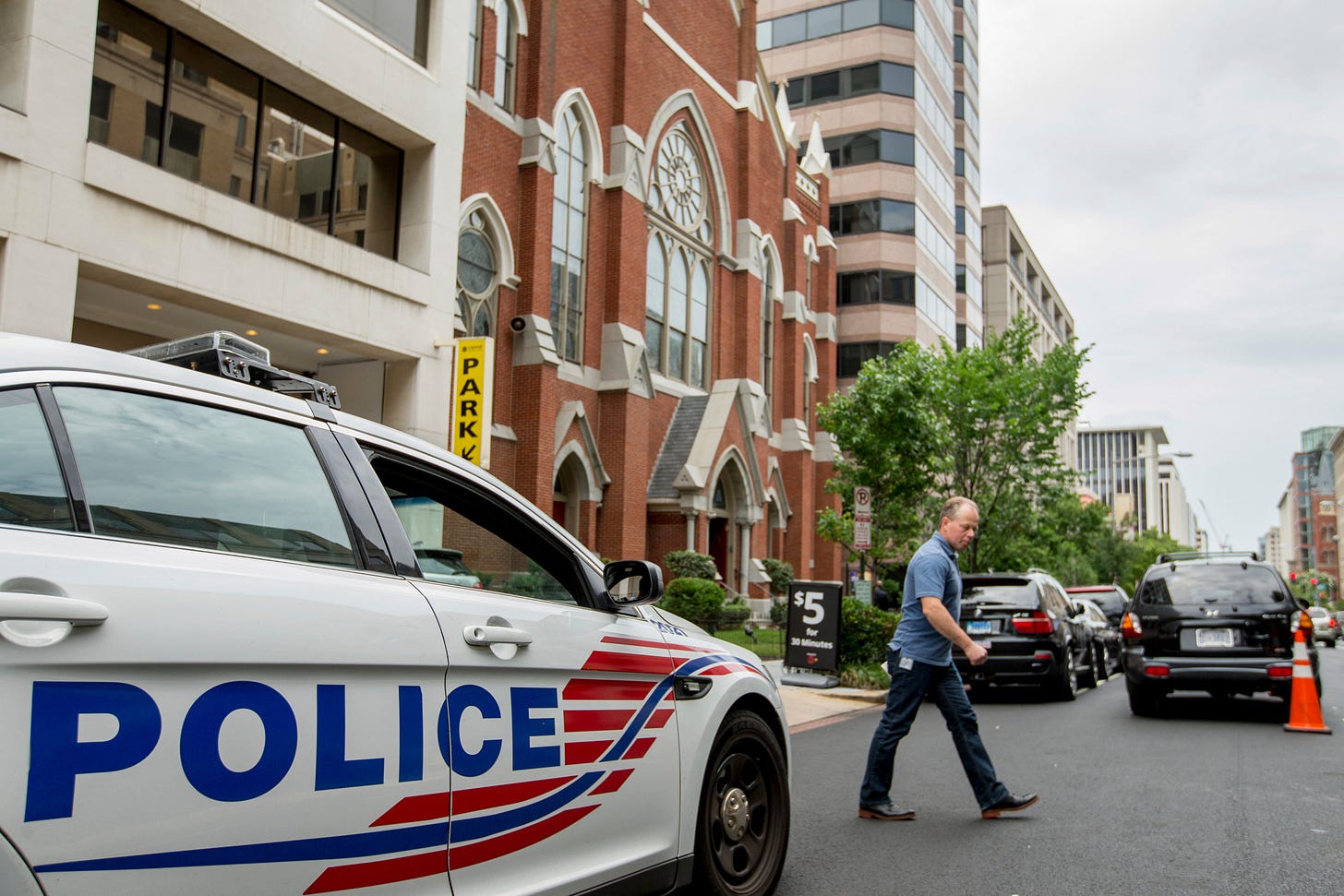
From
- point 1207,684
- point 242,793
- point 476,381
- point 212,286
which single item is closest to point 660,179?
point 476,381

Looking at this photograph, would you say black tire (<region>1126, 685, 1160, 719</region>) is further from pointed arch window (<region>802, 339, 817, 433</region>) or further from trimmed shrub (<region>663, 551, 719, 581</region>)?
pointed arch window (<region>802, 339, 817, 433</region>)

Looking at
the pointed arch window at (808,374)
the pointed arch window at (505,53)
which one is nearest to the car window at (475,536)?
the pointed arch window at (505,53)

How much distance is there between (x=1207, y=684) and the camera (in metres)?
11.3

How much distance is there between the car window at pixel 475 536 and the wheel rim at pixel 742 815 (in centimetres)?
116

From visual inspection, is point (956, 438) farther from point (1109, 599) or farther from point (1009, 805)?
point (1009, 805)

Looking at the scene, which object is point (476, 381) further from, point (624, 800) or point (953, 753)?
point (624, 800)

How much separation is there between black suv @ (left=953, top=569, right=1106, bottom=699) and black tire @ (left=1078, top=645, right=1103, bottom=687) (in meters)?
2.14

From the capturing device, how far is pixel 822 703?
43.6 ft

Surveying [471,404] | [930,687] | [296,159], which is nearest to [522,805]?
[930,687]

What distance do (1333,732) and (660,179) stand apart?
75.8 feet

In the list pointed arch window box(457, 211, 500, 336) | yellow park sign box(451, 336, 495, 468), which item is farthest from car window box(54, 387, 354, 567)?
pointed arch window box(457, 211, 500, 336)

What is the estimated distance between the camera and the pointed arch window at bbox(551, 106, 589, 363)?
26234mm

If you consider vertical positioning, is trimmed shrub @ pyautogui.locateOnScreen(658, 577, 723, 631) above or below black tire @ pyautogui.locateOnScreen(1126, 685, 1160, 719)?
above

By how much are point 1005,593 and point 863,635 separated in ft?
7.63
